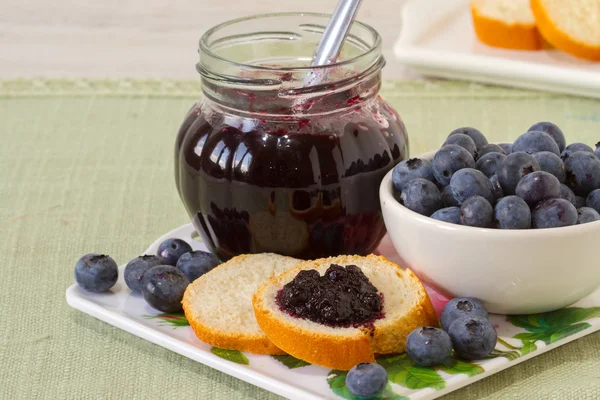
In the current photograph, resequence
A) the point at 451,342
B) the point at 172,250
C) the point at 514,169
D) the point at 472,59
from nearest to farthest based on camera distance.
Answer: the point at 451,342
the point at 514,169
the point at 172,250
the point at 472,59

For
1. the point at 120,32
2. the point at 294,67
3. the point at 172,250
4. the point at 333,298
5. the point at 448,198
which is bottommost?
the point at 120,32

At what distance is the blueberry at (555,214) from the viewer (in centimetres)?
→ 139

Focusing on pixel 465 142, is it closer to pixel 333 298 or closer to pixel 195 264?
pixel 333 298

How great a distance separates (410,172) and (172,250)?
1.65 feet

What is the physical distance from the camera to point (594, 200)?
148 cm

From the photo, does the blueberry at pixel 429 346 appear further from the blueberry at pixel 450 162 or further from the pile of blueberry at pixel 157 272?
the pile of blueberry at pixel 157 272

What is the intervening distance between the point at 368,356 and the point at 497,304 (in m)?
0.26

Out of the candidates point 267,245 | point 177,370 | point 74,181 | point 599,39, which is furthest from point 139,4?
point 177,370

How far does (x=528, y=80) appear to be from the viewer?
8.71 feet

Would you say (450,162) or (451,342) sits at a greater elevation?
(450,162)

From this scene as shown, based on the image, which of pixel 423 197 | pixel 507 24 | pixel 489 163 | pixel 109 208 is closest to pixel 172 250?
pixel 109 208

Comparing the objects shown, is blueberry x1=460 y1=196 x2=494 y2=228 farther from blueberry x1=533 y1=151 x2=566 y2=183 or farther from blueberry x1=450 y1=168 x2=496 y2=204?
blueberry x1=533 y1=151 x2=566 y2=183

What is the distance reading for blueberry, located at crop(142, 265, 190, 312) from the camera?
1.54 metres

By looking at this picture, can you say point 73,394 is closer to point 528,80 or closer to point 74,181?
point 74,181
